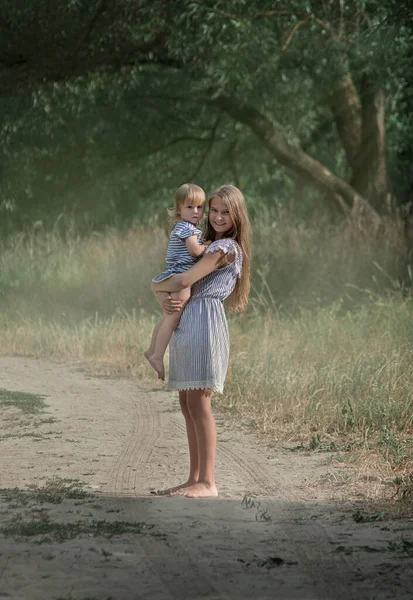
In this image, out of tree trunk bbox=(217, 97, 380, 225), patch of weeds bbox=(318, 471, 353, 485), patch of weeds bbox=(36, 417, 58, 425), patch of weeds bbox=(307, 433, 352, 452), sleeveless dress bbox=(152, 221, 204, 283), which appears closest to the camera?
sleeveless dress bbox=(152, 221, 204, 283)

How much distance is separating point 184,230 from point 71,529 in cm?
164

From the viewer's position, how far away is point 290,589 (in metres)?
4.13

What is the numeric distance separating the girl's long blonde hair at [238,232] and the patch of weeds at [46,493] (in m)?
1.33

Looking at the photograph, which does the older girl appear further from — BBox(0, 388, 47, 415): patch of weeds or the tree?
the tree

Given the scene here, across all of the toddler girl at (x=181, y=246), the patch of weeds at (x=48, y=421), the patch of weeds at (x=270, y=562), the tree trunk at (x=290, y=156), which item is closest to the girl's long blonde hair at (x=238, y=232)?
the toddler girl at (x=181, y=246)

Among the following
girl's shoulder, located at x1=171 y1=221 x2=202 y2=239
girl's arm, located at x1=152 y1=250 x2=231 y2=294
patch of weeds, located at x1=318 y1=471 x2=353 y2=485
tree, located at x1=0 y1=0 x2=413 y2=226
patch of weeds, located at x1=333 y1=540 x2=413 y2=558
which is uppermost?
tree, located at x1=0 y1=0 x2=413 y2=226

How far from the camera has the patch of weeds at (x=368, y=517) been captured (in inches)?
210

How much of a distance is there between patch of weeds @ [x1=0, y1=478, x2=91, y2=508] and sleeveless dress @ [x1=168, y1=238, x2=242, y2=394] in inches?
31.9

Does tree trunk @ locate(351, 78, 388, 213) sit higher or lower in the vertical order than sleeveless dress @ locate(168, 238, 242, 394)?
higher

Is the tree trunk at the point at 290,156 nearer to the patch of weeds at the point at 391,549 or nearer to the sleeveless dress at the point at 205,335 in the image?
the sleeveless dress at the point at 205,335

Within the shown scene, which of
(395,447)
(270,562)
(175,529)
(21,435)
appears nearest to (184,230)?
(175,529)

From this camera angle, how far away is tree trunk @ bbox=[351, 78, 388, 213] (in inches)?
709

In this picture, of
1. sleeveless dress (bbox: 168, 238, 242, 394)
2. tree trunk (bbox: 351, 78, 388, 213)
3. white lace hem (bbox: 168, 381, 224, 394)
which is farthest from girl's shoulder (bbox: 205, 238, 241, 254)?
tree trunk (bbox: 351, 78, 388, 213)

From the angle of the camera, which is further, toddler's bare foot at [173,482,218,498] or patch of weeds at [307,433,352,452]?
patch of weeds at [307,433,352,452]
